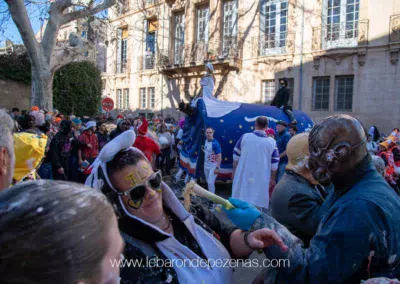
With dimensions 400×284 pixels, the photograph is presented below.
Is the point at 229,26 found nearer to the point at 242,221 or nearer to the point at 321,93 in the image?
the point at 321,93


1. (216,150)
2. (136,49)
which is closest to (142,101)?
(136,49)

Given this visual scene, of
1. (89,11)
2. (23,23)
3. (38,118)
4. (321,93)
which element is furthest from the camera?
(321,93)

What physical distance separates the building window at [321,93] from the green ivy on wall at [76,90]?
13380 millimetres

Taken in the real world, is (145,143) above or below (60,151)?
above

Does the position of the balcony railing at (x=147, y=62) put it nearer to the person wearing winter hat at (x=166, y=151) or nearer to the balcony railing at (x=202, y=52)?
the balcony railing at (x=202, y=52)

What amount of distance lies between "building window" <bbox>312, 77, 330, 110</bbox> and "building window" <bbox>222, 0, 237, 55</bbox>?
5672 millimetres

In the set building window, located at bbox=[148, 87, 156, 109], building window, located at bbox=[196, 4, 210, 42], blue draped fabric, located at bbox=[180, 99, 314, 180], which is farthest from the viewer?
building window, located at bbox=[148, 87, 156, 109]

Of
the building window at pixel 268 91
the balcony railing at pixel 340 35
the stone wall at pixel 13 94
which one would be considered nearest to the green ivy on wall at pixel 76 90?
the stone wall at pixel 13 94

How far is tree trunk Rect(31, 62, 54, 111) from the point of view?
1097 centimetres

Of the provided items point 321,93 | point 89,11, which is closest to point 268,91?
point 321,93

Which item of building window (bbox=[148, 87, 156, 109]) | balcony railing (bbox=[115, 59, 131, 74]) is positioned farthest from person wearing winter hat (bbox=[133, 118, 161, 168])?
balcony railing (bbox=[115, 59, 131, 74])

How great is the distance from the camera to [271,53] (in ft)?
59.6

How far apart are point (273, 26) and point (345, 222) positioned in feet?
60.6

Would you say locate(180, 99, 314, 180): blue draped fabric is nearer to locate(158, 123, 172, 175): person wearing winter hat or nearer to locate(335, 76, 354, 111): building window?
locate(158, 123, 172, 175): person wearing winter hat
